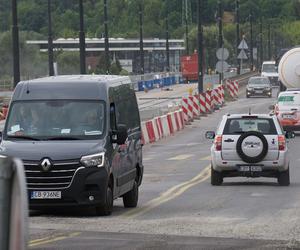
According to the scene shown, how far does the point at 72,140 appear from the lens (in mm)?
15266

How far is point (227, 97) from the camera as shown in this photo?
74.3 meters

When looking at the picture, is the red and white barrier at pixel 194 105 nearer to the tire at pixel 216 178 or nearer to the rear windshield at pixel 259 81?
the rear windshield at pixel 259 81

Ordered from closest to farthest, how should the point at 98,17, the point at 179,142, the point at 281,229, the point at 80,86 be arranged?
1. the point at 281,229
2. the point at 80,86
3. the point at 179,142
4. the point at 98,17

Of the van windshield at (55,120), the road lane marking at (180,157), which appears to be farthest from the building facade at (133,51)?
the van windshield at (55,120)

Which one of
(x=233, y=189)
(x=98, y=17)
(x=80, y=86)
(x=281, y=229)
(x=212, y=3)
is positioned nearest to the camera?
(x=281, y=229)

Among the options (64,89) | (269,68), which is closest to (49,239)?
(64,89)

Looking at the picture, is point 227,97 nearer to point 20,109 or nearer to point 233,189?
point 233,189

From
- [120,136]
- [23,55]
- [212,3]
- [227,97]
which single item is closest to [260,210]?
[120,136]

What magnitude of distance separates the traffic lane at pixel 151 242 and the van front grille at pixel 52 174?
2269 millimetres

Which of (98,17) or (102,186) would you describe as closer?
(102,186)

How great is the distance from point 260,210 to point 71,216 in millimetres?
2980

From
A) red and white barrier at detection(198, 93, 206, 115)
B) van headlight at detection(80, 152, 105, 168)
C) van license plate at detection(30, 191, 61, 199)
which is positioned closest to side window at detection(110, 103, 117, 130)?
van headlight at detection(80, 152, 105, 168)

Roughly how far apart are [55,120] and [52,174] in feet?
3.77

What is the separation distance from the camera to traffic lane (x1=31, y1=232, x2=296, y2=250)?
446 inches
